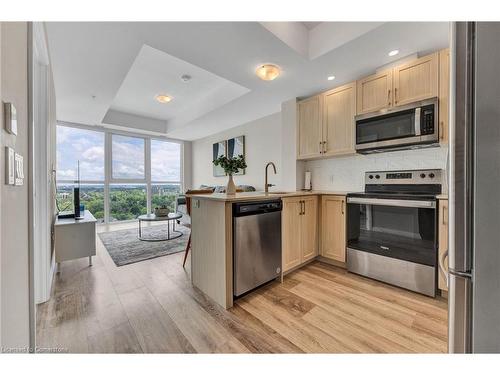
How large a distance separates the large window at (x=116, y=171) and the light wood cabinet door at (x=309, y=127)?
189 inches

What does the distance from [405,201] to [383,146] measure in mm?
666

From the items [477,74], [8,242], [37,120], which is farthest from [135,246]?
[477,74]

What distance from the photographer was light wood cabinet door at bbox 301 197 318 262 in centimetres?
251

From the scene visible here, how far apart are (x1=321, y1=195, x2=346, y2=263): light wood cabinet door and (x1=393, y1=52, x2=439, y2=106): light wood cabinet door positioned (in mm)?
1256

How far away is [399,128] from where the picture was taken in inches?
86.7

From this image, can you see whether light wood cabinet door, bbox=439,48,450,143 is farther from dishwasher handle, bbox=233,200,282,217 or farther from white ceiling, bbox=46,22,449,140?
dishwasher handle, bbox=233,200,282,217

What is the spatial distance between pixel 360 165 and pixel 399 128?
707mm

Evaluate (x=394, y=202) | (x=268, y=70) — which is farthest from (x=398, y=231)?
(x=268, y=70)

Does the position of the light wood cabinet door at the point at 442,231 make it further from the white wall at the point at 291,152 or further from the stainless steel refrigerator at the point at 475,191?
the white wall at the point at 291,152

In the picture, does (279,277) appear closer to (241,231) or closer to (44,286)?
(241,231)

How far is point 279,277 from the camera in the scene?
2.22 m

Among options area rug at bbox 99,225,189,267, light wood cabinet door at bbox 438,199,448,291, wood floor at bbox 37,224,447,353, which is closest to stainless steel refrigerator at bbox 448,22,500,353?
wood floor at bbox 37,224,447,353

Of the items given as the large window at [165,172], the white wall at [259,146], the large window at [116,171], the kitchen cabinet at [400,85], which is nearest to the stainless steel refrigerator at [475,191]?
the kitchen cabinet at [400,85]

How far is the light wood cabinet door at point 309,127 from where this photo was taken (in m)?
2.90
